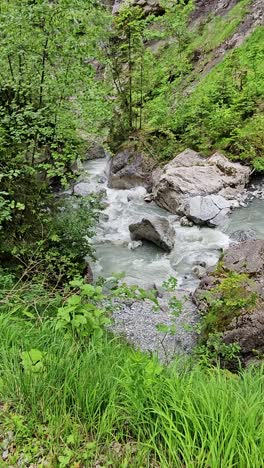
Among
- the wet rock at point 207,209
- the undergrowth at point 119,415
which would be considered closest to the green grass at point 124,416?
the undergrowth at point 119,415

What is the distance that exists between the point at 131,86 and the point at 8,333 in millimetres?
13033

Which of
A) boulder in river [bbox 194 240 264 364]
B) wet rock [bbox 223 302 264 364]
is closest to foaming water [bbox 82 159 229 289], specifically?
boulder in river [bbox 194 240 264 364]

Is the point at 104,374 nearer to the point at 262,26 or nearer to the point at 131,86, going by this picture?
the point at 131,86

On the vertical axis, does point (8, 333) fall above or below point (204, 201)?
above

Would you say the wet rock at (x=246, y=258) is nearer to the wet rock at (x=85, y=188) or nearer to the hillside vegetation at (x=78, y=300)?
the hillside vegetation at (x=78, y=300)

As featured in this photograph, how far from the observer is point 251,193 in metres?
11.8

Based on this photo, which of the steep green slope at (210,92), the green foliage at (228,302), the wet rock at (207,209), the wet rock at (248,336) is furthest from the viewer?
the steep green slope at (210,92)

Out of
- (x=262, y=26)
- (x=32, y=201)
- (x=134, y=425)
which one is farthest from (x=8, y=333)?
(x=262, y=26)

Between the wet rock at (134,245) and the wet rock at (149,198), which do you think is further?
the wet rock at (149,198)

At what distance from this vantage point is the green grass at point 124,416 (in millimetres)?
2129

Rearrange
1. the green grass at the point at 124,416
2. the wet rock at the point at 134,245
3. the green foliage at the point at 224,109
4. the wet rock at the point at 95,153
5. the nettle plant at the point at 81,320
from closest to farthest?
1. the green grass at the point at 124,416
2. the nettle plant at the point at 81,320
3. the wet rock at the point at 134,245
4. the green foliage at the point at 224,109
5. the wet rock at the point at 95,153

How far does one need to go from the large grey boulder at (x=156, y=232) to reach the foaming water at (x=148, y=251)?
0.57ft

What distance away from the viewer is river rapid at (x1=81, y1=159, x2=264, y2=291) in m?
8.40

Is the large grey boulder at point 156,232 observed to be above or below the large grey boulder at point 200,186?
below
